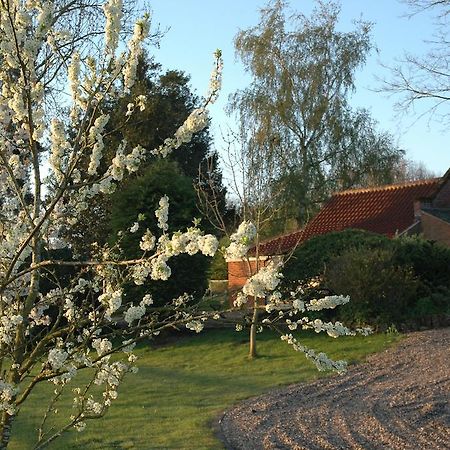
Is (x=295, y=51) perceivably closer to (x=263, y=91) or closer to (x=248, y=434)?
(x=263, y=91)

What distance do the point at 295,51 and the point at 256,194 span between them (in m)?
16.1

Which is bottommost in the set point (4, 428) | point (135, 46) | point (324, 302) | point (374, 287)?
point (374, 287)

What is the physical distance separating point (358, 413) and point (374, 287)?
6928 mm

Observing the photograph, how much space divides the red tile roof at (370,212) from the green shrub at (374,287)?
257 inches

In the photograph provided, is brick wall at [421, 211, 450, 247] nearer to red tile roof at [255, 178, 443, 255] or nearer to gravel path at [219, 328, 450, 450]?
red tile roof at [255, 178, 443, 255]

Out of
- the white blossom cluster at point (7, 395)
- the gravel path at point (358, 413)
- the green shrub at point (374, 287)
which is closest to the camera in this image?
the white blossom cluster at point (7, 395)

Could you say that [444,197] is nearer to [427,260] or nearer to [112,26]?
[427,260]

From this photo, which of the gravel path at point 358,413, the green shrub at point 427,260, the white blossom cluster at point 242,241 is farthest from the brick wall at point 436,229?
the white blossom cluster at point 242,241

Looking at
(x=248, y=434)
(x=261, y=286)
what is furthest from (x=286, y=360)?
(x=261, y=286)

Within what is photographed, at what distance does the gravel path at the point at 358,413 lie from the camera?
8055mm

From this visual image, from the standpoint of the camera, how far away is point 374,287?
1587 centimetres

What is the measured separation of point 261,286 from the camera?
362cm

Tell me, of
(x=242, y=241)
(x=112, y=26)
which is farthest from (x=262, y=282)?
(x=112, y=26)

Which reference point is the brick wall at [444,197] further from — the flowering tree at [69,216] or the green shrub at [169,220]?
the flowering tree at [69,216]
